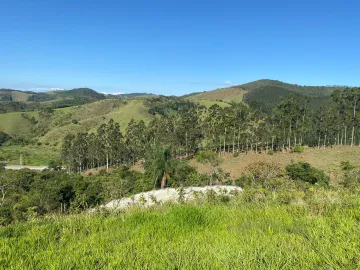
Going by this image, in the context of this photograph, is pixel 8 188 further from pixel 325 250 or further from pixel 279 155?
pixel 279 155

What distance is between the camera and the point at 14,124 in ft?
455

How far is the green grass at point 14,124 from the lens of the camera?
13438 cm

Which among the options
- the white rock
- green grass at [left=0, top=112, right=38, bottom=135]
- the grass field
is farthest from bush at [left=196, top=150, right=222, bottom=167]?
green grass at [left=0, top=112, right=38, bottom=135]

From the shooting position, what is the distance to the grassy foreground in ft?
7.33

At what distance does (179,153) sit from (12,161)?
55471 mm

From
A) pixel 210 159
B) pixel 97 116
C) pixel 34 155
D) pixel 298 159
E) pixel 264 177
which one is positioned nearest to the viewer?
pixel 264 177

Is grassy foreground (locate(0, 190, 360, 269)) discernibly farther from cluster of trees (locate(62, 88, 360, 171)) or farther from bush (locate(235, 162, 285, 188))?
cluster of trees (locate(62, 88, 360, 171))

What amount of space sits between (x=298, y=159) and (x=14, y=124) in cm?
13958

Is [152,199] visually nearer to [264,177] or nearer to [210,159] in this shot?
[264,177]

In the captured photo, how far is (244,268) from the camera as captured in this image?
81.6 inches

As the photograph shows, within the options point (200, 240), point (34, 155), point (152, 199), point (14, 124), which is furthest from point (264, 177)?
point (14, 124)

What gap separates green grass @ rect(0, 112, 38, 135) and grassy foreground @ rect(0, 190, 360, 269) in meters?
152

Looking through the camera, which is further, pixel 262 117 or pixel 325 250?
pixel 262 117

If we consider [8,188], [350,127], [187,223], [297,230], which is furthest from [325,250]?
[350,127]
